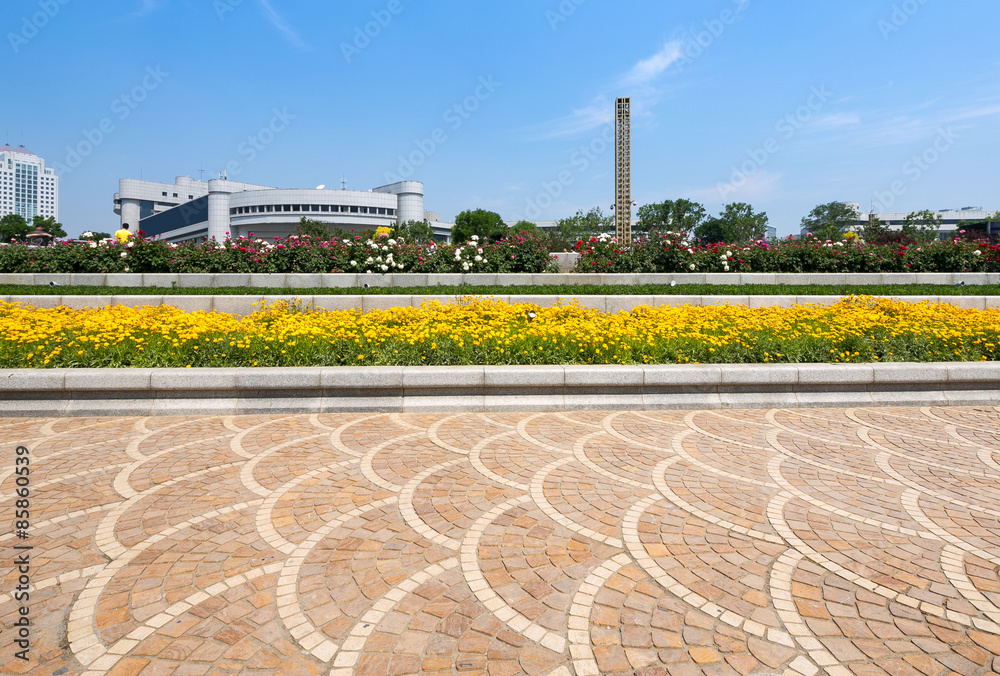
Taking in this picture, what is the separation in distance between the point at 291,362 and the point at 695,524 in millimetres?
5436

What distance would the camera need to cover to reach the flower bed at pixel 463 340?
24.7 ft

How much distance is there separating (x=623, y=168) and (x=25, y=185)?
221629 mm

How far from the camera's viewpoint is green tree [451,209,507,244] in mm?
87625

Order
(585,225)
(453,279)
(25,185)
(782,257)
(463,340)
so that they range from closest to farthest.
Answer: (463,340)
(453,279)
(782,257)
(585,225)
(25,185)

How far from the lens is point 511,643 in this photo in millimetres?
2717

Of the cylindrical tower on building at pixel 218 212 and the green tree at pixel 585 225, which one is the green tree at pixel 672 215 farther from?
the cylindrical tower on building at pixel 218 212

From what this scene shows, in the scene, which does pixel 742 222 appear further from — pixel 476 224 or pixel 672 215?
pixel 476 224

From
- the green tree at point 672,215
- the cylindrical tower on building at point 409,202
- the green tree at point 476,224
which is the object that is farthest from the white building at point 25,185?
the green tree at point 672,215

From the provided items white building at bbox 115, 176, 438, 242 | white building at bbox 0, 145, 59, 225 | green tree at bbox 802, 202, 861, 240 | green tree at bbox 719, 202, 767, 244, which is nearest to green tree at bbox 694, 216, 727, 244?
green tree at bbox 719, 202, 767, 244

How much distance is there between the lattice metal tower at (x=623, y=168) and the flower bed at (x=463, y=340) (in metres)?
28.4

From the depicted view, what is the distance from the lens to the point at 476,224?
89.6 metres

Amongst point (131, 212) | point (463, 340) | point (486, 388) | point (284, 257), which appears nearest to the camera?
point (486, 388)

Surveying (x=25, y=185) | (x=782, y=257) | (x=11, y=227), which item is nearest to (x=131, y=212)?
(x=11, y=227)

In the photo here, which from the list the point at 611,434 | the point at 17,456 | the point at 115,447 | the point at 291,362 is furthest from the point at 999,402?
the point at 17,456
